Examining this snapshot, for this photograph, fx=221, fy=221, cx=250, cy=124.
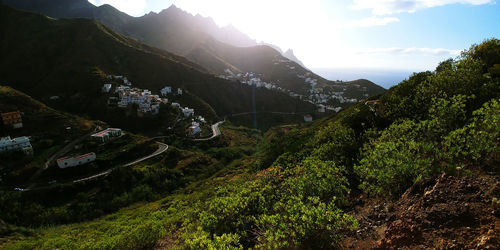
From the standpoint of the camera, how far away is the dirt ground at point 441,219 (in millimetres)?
7168

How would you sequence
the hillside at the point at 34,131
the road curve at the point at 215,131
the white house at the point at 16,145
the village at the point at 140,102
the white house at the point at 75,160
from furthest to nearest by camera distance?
the village at the point at 140,102 → the road curve at the point at 215,131 → the white house at the point at 16,145 → the white house at the point at 75,160 → the hillside at the point at 34,131

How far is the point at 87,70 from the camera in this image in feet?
347

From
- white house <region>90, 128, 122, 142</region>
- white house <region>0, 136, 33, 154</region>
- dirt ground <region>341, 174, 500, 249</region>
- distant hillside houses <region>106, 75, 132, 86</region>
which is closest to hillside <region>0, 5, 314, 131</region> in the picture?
distant hillside houses <region>106, 75, 132, 86</region>

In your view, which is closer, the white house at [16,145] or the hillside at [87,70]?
the white house at [16,145]

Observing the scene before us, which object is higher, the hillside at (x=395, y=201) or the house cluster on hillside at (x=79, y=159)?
the hillside at (x=395, y=201)

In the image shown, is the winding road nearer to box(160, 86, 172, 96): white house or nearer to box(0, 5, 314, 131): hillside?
box(0, 5, 314, 131): hillside

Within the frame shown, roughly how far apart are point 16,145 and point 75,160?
16.0 m

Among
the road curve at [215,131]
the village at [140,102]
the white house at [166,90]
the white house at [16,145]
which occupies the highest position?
the white house at [166,90]

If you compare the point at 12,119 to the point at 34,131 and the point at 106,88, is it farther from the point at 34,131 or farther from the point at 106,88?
the point at 106,88

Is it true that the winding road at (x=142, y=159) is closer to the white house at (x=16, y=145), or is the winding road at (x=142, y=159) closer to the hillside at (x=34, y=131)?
the hillside at (x=34, y=131)

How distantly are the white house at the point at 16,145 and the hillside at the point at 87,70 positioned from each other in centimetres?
3004

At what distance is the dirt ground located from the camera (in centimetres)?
717

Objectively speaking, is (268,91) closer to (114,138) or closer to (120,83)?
(120,83)

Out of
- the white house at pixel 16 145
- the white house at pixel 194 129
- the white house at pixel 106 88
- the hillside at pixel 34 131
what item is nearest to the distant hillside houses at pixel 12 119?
the hillside at pixel 34 131
